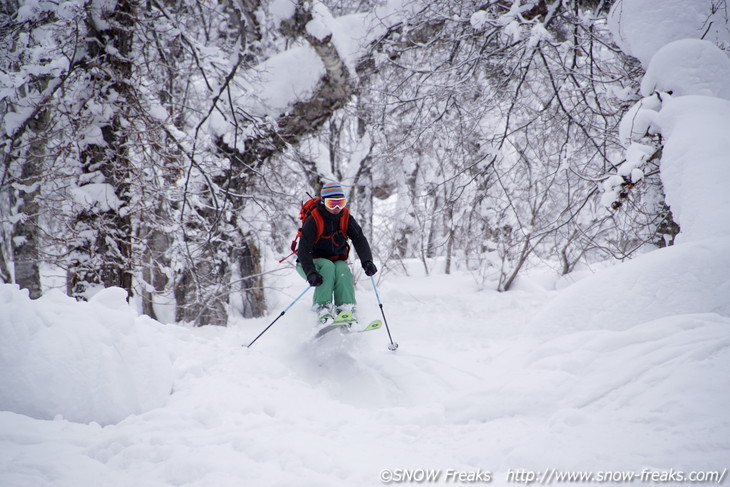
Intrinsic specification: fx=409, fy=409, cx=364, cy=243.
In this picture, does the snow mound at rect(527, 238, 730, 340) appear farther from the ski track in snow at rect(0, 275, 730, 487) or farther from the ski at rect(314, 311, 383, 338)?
the ski at rect(314, 311, 383, 338)

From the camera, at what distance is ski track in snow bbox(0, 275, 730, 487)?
6.03 feet

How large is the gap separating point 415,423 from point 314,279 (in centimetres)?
225

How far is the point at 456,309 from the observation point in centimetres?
841

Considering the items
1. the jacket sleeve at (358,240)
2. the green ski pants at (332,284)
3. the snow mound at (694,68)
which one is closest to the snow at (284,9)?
the jacket sleeve at (358,240)

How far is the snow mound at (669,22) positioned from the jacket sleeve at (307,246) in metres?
3.72

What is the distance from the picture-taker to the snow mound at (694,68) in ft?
11.6

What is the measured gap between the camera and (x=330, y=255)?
5.04 meters

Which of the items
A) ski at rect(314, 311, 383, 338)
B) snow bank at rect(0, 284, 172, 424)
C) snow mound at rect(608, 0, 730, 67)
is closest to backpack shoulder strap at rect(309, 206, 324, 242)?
ski at rect(314, 311, 383, 338)

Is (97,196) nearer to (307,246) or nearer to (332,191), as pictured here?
(307,246)

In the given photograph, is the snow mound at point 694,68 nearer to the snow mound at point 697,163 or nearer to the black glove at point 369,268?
the snow mound at point 697,163

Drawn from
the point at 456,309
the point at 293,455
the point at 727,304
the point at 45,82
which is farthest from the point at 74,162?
the point at 456,309

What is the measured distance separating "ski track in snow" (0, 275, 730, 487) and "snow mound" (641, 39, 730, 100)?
7.00ft

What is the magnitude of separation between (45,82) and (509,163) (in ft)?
29.8

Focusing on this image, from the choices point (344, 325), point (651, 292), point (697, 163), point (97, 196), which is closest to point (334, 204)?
point (344, 325)
